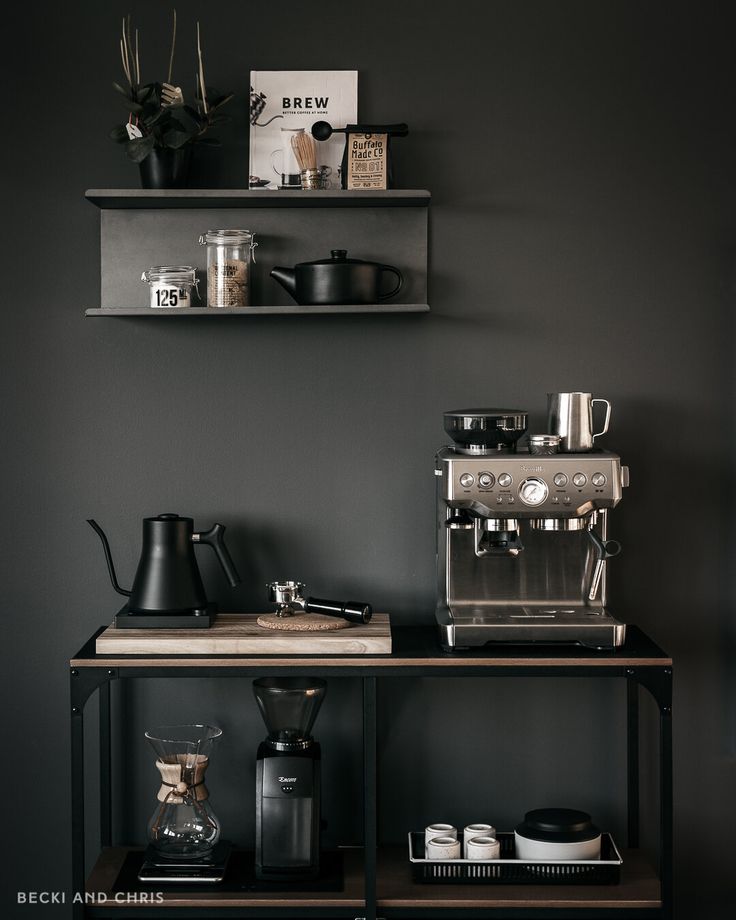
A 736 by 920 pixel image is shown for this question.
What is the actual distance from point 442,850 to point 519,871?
0.19 m

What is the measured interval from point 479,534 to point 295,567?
Result: 53 cm

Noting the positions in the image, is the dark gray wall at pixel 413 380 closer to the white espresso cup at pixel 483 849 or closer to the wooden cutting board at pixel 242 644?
the white espresso cup at pixel 483 849

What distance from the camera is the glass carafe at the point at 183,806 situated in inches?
99.7

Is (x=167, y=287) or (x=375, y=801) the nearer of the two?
(x=375, y=801)

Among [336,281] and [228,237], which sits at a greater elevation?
[228,237]

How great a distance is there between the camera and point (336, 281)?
8.33 ft

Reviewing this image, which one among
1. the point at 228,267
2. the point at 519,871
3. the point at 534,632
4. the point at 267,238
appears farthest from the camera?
the point at 267,238

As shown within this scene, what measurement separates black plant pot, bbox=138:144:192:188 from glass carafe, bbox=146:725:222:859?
1349 millimetres

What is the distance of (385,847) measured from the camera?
9.01 feet

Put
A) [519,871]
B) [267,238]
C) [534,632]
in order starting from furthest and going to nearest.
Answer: [267,238], [519,871], [534,632]

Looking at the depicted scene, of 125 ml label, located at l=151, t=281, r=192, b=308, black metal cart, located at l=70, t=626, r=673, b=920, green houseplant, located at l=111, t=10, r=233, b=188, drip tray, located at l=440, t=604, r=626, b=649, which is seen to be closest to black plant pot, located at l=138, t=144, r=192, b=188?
green houseplant, located at l=111, t=10, r=233, b=188

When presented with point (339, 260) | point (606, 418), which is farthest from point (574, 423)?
point (339, 260)

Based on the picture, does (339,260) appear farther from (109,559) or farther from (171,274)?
(109,559)

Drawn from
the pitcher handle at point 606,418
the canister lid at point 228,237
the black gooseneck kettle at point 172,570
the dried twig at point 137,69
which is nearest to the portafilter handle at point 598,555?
the pitcher handle at point 606,418
